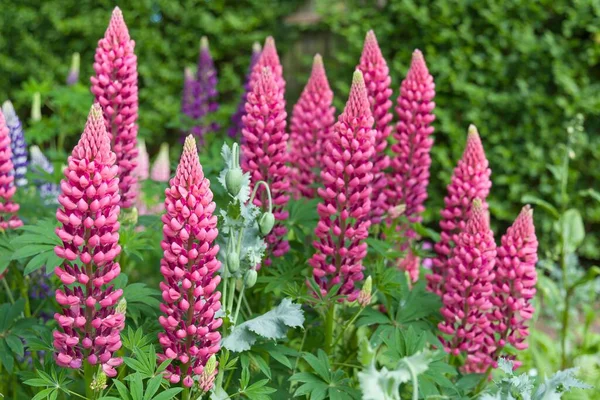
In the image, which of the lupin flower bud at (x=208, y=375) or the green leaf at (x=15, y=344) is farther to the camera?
the green leaf at (x=15, y=344)

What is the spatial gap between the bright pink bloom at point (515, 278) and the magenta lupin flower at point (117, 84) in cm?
150

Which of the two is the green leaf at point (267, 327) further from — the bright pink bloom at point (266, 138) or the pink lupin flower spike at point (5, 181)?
the pink lupin flower spike at point (5, 181)

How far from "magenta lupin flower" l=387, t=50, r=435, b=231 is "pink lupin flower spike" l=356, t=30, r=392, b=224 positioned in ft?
0.25

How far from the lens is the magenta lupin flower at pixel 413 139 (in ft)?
9.50

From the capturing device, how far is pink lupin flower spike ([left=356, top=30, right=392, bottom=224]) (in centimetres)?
284

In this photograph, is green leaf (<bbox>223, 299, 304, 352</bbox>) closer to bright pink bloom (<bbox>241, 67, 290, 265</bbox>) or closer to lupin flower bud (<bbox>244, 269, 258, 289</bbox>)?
lupin flower bud (<bbox>244, 269, 258, 289</bbox>)

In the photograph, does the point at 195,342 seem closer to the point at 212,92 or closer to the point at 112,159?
the point at 112,159

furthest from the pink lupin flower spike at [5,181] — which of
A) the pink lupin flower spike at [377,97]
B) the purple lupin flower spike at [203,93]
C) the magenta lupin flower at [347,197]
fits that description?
the purple lupin flower spike at [203,93]

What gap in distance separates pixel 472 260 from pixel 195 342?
1.05 metres

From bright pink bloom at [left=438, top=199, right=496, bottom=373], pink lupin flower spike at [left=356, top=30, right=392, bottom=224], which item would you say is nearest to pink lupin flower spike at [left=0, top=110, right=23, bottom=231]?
pink lupin flower spike at [left=356, top=30, right=392, bottom=224]

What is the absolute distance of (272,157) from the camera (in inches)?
102

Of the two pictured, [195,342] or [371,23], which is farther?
[371,23]

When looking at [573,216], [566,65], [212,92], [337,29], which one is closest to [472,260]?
[573,216]

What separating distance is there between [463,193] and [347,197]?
0.64m
